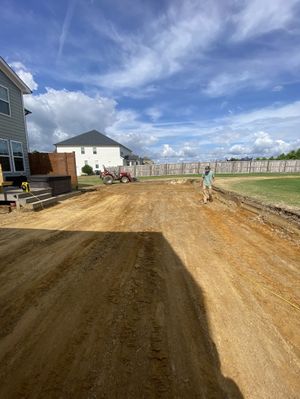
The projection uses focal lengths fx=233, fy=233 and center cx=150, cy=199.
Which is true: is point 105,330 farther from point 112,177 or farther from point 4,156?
point 112,177

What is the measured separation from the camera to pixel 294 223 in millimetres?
5742

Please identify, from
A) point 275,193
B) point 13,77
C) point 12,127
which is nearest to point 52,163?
point 12,127

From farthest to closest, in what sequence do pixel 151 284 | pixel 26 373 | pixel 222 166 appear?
pixel 222 166
pixel 151 284
pixel 26 373

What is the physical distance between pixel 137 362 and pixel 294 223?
5.31m

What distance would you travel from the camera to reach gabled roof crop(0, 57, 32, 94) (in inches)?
449

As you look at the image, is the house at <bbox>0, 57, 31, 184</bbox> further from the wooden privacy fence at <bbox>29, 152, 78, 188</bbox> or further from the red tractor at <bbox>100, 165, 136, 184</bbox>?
the red tractor at <bbox>100, 165, 136, 184</bbox>

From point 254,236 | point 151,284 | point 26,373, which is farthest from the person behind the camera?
point 254,236

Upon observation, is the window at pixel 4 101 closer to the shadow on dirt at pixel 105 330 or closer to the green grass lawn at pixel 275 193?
the shadow on dirt at pixel 105 330

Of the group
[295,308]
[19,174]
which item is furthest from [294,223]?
[19,174]

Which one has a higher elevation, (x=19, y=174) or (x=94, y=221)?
(x=19, y=174)

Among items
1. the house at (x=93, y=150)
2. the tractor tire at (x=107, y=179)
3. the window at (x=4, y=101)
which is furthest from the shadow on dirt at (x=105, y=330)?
the house at (x=93, y=150)

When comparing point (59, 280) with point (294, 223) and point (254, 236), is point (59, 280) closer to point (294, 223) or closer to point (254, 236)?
point (254, 236)

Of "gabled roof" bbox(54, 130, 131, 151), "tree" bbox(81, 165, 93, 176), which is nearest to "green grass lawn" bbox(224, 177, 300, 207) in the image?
"tree" bbox(81, 165, 93, 176)

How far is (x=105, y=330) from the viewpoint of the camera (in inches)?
93.3
